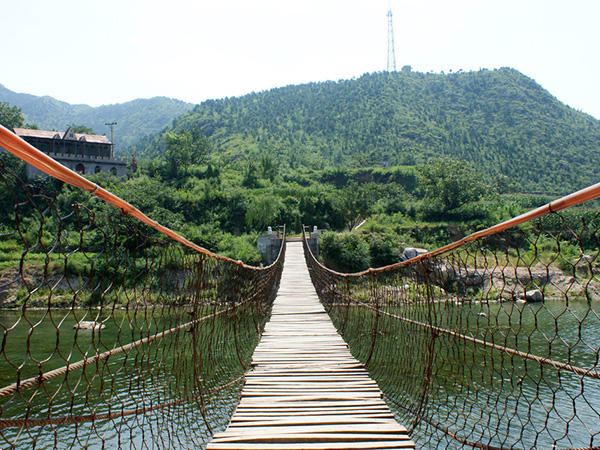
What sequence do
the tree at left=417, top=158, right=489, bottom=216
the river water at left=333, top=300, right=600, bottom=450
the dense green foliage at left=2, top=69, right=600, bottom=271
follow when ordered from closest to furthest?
the river water at left=333, top=300, right=600, bottom=450 → the dense green foliage at left=2, top=69, right=600, bottom=271 → the tree at left=417, top=158, right=489, bottom=216

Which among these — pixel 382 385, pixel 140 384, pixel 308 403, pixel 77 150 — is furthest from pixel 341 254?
pixel 77 150

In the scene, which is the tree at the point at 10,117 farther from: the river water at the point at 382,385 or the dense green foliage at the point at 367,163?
the river water at the point at 382,385

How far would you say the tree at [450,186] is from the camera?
2128 centimetres

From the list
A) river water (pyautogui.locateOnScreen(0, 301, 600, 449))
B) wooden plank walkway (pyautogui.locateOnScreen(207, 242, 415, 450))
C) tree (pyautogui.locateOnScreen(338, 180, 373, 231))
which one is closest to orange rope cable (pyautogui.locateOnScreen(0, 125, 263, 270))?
river water (pyautogui.locateOnScreen(0, 301, 600, 449))

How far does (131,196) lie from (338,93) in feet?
130

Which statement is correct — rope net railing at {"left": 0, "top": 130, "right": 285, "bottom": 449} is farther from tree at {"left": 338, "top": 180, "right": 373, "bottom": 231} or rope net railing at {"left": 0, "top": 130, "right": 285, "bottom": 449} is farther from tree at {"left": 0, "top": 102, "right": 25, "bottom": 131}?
tree at {"left": 0, "top": 102, "right": 25, "bottom": 131}

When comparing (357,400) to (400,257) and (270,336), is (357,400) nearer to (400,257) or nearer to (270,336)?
(270,336)

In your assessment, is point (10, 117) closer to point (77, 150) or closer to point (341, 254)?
point (77, 150)

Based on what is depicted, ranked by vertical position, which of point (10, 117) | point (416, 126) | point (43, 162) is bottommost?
point (43, 162)

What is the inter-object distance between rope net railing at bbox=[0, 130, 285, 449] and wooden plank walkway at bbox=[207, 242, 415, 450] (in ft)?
1.16

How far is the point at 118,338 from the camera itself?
4.84ft

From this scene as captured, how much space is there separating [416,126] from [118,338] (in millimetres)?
47125

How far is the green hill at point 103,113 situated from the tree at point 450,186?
79402 mm

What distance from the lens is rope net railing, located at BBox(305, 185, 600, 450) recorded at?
1485mm
